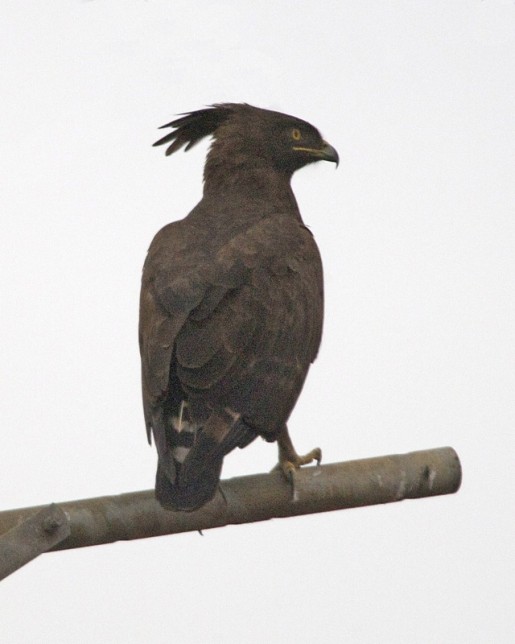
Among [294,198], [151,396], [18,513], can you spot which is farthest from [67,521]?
[294,198]

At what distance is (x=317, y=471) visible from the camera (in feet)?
17.0

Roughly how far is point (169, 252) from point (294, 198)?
3.73 feet

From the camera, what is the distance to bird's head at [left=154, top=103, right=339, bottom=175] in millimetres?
7113

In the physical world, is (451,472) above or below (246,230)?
below

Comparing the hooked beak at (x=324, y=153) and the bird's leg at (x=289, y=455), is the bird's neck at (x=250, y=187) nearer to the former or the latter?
the hooked beak at (x=324, y=153)

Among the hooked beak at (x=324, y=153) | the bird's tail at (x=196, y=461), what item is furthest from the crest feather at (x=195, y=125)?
the bird's tail at (x=196, y=461)

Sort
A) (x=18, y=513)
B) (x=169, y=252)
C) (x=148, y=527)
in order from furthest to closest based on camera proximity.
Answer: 1. (x=169, y=252)
2. (x=148, y=527)
3. (x=18, y=513)

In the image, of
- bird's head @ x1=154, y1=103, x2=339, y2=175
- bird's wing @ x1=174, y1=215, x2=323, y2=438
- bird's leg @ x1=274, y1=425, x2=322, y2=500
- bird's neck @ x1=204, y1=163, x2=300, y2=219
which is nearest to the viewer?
bird's wing @ x1=174, y1=215, x2=323, y2=438

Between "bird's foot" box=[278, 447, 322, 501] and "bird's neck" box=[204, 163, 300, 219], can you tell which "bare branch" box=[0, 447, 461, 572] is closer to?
"bird's foot" box=[278, 447, 322, 501]

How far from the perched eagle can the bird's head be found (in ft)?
0.85

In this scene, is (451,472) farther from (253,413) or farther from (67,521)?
(67,521)

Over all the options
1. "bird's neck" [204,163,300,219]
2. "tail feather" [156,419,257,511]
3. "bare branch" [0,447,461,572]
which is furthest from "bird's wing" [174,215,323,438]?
"bird's neck" [204,163,300,219]

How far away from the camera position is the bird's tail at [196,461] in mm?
4828

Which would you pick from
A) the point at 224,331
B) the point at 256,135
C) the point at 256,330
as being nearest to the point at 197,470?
the point at 224,331
